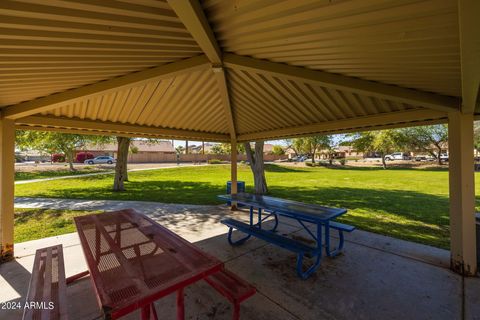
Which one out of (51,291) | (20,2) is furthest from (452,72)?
(51,291)

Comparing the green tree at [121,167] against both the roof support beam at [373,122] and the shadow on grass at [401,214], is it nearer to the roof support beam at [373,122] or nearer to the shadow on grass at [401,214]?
the roof support beam at [373,122]

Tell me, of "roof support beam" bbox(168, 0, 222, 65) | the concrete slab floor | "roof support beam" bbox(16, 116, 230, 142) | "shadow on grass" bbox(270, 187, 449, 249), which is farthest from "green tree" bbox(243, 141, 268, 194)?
"roof support beam" bbox(168, 0, 222, 65)

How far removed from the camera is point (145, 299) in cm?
187

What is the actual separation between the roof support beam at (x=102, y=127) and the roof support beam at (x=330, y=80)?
399 cm

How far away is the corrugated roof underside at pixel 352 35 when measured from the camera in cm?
169

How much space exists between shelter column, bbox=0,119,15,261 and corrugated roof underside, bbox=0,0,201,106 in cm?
129

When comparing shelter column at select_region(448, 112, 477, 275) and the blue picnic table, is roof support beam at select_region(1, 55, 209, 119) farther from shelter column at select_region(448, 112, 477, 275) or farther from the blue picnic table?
shelter column at select_region(448, 112, 477, 275)

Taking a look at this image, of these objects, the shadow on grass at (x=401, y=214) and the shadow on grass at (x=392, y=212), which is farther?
the shadow on grass at (x=392, y=212)

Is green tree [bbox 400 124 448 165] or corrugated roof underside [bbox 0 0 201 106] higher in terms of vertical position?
green tree [bbox 400 124 448 165]

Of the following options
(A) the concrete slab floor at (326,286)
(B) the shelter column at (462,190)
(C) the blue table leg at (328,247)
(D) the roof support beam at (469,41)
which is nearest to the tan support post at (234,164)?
(A) the concrete slab floor at (326,286)

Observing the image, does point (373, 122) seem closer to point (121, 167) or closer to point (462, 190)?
point (462, 190)

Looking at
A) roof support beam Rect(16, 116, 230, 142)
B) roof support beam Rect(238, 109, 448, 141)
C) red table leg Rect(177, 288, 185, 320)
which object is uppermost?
roof support beam Rect(16, 116, 230, 142)

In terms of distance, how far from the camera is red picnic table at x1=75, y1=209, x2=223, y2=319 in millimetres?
1895

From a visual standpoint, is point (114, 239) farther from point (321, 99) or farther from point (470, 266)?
point (470, 266)
